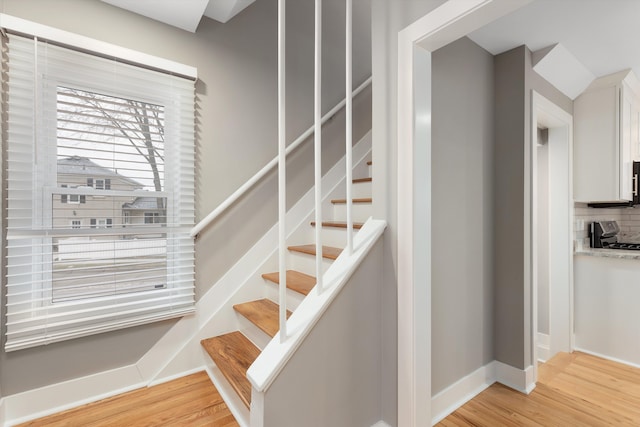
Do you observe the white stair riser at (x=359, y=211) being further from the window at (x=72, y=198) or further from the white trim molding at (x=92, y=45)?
the window at (x=72, y=198)

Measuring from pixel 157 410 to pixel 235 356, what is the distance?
0.47 meters

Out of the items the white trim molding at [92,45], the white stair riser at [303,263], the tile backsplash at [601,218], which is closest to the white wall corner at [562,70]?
the tile backsplash at [601,218]

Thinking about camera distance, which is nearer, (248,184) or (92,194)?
(92,194)

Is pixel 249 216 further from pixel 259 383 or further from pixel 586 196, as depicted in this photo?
pixel 586 196

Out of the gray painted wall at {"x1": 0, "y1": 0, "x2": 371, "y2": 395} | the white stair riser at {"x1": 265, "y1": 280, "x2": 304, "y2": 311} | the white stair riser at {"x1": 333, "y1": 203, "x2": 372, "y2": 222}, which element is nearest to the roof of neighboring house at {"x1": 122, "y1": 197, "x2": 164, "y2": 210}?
the gray painted wall at {"x1": 0, "y1": 0, "x2": 371, "y2": 395}

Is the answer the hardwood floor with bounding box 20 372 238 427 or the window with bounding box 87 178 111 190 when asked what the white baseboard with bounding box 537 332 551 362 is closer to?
the hardwood floor with bounding box 20 372 238 427

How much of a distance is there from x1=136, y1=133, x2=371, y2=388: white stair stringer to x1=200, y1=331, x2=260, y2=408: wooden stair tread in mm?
107

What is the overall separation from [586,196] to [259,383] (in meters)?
3.06

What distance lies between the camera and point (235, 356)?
1.73 meters

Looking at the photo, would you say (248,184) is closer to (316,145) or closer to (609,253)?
(316,145)

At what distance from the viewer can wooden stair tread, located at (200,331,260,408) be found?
1.44 meters

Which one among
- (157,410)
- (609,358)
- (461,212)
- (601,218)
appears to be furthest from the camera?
(601,218)

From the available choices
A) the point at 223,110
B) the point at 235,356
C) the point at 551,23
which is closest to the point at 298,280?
the point at 235,356

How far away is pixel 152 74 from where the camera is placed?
73.1 inches
